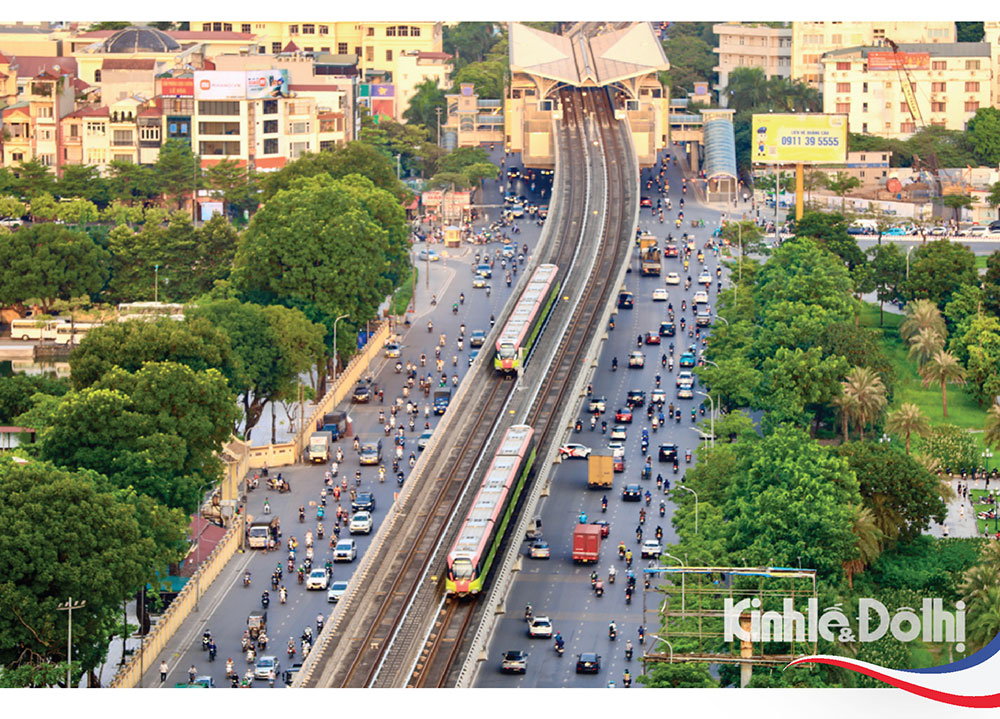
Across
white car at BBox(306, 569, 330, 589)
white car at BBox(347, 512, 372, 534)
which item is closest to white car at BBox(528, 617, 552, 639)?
white car at BBox(306, 569, 330, 589)

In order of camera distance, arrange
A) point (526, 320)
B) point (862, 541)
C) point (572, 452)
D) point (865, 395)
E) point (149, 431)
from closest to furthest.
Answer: point (862, 541) < point (149, 431) < point (865, 395) < point (572, 452) < point (526, 320)

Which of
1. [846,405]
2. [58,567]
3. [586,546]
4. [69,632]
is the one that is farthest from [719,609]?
[846,405]

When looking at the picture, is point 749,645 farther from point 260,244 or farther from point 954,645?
point 260,244

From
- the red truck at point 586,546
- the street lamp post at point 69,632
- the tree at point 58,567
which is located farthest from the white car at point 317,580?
the street lamp post at point 69,632

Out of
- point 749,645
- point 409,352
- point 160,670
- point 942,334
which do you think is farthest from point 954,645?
point 409,352

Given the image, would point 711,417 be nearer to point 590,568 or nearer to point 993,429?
point 993,429
